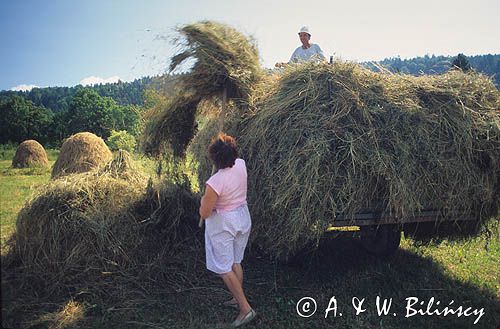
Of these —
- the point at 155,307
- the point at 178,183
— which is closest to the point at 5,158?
the point at 178,183

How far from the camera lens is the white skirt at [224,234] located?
3.61m

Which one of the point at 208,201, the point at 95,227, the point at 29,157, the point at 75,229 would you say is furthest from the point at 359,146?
the point at 29,157

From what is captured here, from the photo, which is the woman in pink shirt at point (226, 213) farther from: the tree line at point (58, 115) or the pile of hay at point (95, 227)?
the tree line at point (58, 115)

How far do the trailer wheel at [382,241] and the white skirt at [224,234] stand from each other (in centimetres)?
201

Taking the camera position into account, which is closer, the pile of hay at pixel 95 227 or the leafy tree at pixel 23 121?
the pile of hay at pixel 95 227

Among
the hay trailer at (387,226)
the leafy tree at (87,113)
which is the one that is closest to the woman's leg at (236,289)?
the hay trailer at (387,226)

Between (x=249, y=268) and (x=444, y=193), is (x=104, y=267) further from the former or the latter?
(x=444, y=193)

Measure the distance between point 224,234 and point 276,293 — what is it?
1125 millimetres

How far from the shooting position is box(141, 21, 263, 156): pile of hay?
443cm

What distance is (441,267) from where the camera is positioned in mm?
5211

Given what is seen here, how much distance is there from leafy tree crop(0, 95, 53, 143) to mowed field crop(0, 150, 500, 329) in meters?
33.1

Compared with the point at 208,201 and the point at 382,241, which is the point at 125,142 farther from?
the point at 382,241

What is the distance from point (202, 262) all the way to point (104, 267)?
111 cm

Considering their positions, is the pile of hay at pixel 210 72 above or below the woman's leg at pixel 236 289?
above
